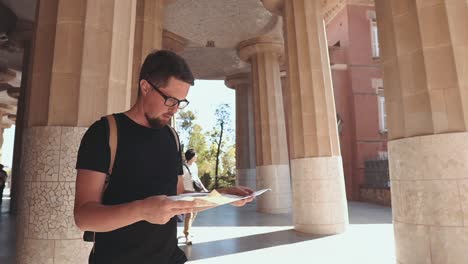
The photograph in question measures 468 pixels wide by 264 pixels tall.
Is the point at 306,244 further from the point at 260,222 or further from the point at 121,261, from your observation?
the point at 121,261

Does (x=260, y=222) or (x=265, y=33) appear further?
(x=265, y=33)

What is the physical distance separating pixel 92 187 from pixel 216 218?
10606 mm

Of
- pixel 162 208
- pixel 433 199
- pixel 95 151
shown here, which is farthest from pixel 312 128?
pixel 162 208

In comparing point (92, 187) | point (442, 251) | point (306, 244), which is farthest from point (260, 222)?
point (92, 187)

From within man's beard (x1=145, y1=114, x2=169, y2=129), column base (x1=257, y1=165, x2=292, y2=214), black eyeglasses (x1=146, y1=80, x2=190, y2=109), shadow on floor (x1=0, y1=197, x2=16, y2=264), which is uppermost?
black eyeglasses (x1=146, y1=80, x2=190, y2=109)

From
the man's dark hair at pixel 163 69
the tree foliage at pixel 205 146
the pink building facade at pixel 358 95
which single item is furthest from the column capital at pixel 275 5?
the tree foliage at pixel 205 146

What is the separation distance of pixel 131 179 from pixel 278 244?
625cm

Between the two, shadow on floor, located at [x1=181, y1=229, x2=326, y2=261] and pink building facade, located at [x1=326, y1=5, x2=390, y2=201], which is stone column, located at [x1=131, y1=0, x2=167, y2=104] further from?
pink building facade, located at [x1=326, y1=5, x2=390, y2=201]

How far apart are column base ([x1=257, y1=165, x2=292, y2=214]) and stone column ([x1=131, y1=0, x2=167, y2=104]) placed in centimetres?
689

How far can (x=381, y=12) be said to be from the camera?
17.5 ft

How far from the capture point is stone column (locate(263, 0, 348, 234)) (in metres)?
8.61

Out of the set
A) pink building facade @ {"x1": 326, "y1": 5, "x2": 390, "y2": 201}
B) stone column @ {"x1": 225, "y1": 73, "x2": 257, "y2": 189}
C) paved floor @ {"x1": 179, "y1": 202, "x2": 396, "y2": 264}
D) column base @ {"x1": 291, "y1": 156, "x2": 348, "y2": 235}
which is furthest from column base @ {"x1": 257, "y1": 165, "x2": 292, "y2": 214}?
pink building facade @ {"x1": 326, "y1": 5, "x2": 390, "y2": 201}

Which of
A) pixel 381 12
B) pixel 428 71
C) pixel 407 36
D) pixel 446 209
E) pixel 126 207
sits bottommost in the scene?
pixel 446 209

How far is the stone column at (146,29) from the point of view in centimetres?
969
